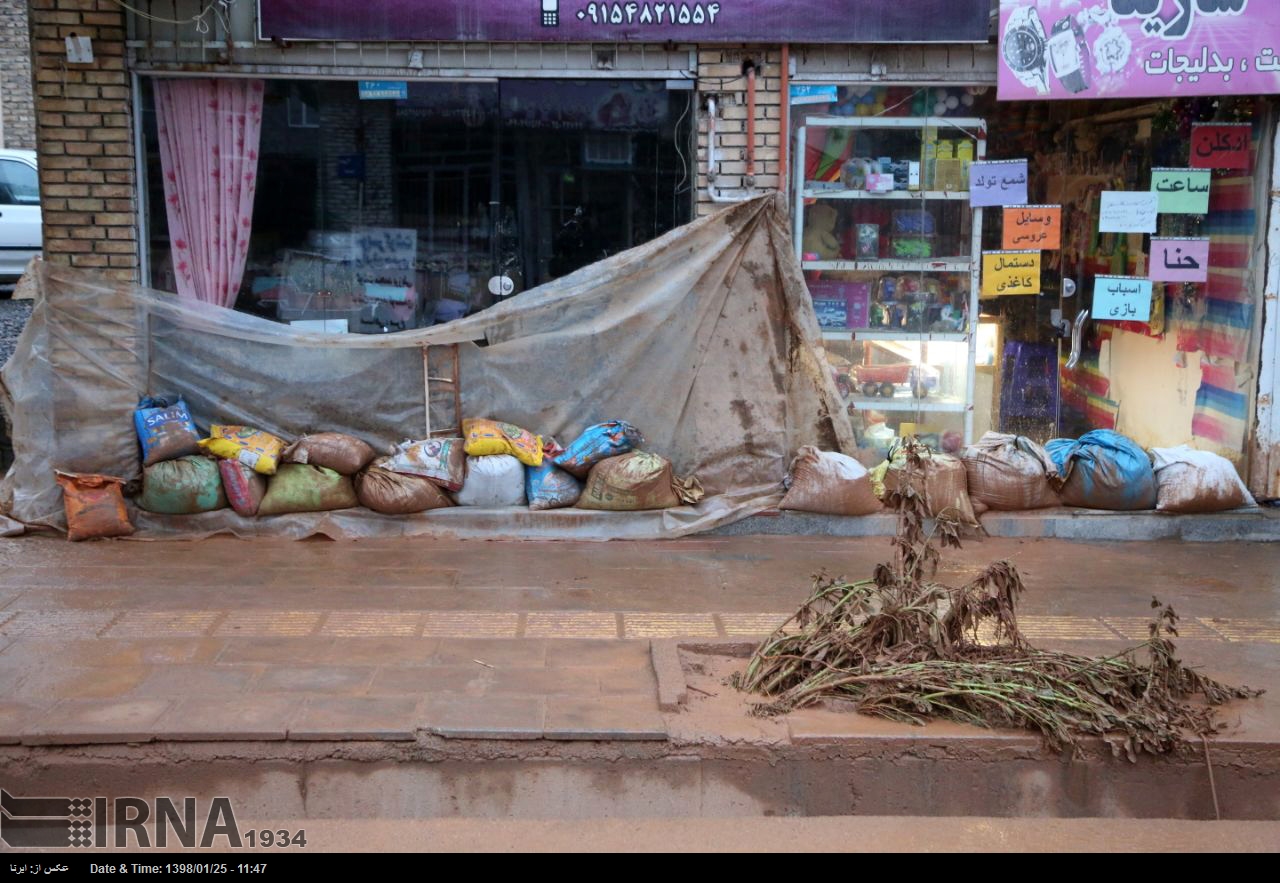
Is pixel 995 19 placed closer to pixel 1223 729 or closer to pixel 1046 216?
pixel 1046 216

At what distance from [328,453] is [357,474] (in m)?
0.25

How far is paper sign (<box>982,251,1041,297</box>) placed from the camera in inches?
347

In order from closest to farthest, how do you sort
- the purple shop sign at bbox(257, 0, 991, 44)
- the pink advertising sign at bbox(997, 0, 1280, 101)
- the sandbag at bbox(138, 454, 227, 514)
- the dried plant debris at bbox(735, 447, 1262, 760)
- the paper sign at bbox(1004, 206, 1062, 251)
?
the dried plant debris at bbox(735, 447, 1262, 760)
the sandbag at bbox(138, 454, 227, 514)
the purple shop sign at bbox(257, 0, 991, 44)
the pink advertising sign at bbox(997, 0, 1280, 101)
the paper sign at bbox(1004, 206, 1062, 251)

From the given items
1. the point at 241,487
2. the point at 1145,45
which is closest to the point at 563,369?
the point at 241,487

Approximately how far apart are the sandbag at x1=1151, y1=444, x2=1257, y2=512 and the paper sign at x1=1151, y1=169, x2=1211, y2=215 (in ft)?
5.57

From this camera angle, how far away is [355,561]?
740cm

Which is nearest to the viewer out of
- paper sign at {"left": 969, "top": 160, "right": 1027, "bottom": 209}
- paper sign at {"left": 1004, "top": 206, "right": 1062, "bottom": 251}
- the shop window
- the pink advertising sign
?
the pink advertising sign

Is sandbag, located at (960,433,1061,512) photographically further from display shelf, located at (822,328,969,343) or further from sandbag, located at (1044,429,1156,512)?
display shelf, located at (822,328,969,343)

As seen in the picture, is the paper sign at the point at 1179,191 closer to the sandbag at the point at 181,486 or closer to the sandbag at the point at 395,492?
the sandbag at the point at 395,492

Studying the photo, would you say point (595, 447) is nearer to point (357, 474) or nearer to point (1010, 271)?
point (357, 474)

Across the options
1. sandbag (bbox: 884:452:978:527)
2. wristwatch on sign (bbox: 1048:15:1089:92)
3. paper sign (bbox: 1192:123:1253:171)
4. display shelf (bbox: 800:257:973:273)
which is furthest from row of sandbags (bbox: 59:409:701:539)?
paper sign (bbox: 1192:123:1253:171)

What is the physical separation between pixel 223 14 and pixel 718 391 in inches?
154
